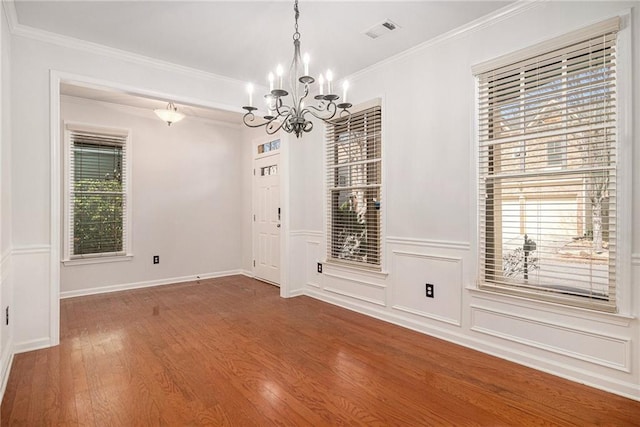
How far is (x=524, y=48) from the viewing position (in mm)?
2674

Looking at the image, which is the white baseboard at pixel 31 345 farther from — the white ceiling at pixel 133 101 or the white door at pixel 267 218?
the white door at pixel 267 218

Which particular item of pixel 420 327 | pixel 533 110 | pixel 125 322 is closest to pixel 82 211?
pixel 125 322

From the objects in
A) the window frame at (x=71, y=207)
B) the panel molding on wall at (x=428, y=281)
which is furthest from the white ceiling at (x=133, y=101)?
the panel molding on wall at (x=428, y=281)

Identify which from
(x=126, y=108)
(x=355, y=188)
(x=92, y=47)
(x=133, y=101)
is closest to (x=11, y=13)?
→ (x=92, y=47)

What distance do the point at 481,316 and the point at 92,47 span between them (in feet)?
14.3

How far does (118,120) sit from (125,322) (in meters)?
3.06

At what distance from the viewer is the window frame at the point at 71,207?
473 centimetres

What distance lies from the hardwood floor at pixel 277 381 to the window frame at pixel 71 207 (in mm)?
1387

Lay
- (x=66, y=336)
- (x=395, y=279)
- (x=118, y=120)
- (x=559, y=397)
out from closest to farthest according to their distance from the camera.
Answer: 1. (x=559, y=397)
2. (x=66, y=336)
3. (x=395, y=279)
4. (x=118, y=120)

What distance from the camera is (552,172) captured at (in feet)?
8.25

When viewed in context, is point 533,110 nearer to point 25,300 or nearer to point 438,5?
point 438,5

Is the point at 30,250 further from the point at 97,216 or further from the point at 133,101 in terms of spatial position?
the point at 133,101

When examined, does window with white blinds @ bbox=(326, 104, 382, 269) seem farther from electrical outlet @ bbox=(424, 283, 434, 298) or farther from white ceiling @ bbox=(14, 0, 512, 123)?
white ceiling @ bbox=(14, 0, 512, 123)

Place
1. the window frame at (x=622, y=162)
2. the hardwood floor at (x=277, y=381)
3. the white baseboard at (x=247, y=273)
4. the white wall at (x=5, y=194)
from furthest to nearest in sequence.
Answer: the white baseboard at (x=247, y=273), the white wall at (x=5, y=194), the window frame at (x=622, y=162), the hardwood floor at (x=277, y=381)
